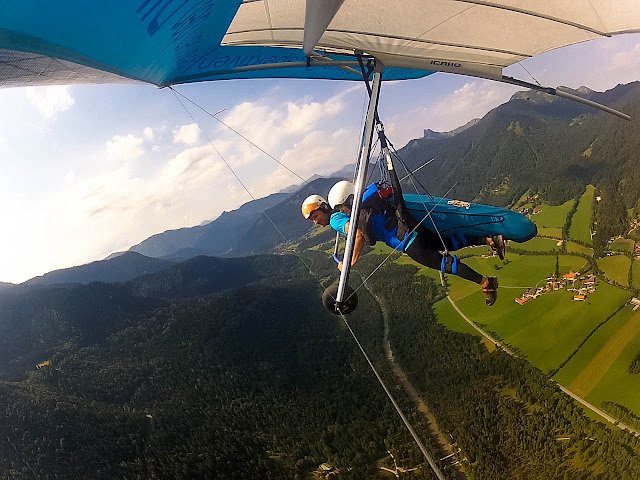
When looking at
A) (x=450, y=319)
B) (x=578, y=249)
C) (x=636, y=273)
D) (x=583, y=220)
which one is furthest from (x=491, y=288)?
(x=583, y=220)

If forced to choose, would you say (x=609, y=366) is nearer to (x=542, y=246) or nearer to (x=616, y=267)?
(x=616, y=267)

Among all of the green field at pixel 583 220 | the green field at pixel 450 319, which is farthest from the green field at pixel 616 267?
the green field at pixel 450 319

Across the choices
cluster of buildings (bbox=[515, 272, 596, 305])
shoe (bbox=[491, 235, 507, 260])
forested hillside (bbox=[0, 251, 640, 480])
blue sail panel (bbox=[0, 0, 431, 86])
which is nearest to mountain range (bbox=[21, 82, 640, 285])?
cluster of buildings (bbox=[515, 272, 596, 305])

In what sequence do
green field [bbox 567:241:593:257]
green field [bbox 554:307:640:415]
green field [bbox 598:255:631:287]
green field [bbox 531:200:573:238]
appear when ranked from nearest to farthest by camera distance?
green field [bbox 554:307:640:415]
green field [bbox 598:255:631:287]
green field [bbox 567:241:593:257]
green field [bbox 531:200:573:238]

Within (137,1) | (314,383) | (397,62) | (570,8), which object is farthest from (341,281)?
(314,383)

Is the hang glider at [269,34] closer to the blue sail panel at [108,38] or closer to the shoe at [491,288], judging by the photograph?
the blue sail panel at [108,38]

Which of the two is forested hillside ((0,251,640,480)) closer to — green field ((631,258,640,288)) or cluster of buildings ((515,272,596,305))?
cluster of buildings ((515,272,596,305))
